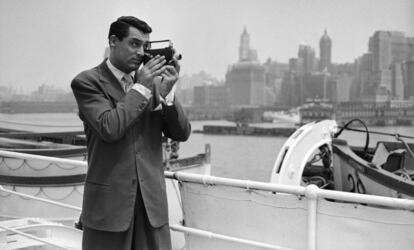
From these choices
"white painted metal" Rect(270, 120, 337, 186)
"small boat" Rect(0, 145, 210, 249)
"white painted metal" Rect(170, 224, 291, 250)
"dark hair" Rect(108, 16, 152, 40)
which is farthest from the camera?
"small boat" Rect(0, 145, 210, 249)

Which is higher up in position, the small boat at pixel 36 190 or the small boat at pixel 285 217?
the small boat at pixel 285 217

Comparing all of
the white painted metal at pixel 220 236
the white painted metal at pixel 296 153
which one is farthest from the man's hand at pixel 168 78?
the white painted metal at pixel 296 153

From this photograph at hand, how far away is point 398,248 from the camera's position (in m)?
1.65

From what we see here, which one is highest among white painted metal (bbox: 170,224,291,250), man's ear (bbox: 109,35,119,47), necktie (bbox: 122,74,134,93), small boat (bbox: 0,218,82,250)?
man's ear (bbox: 109,35,119,47)

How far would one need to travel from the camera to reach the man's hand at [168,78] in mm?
1541

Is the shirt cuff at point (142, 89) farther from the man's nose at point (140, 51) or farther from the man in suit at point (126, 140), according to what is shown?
the man's nose at point (140, 51)

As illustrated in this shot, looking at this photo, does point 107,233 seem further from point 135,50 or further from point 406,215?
point 406,215

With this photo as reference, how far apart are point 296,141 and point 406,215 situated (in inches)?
94.0

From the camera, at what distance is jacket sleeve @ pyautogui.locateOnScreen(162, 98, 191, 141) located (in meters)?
1.60

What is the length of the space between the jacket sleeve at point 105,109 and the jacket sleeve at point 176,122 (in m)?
0.13

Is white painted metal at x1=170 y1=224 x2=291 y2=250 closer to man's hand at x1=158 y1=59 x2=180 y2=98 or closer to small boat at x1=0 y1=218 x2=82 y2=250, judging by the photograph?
man's hand at x1=158 y1=59 x2=180 y2=98

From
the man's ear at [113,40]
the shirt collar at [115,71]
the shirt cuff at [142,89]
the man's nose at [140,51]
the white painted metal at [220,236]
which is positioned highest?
the man's ear at [113,40]

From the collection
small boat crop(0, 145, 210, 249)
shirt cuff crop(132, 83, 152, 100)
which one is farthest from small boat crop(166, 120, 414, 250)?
small boat crop(0, 145, 210, 249)

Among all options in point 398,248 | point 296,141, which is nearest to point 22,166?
point 296,141
